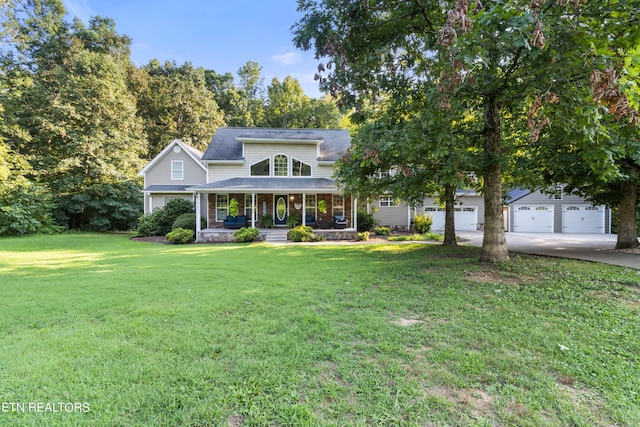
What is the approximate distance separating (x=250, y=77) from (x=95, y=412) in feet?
140

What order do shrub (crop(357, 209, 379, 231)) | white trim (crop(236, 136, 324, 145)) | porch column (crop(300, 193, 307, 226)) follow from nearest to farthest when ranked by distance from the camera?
porch column (crop(300, 193, 307, 226)) → white trim (crop(236, 136, 324, 145)) → shrub (crop(357, 209, 379, 231))

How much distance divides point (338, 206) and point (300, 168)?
3.39m

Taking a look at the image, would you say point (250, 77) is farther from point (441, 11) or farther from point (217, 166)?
point (441, 11)

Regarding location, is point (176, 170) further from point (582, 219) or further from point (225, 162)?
point (582, 219)

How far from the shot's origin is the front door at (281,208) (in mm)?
17938

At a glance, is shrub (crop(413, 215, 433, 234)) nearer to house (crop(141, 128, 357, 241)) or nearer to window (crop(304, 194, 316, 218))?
house (crop(141, 128, 357, 241))

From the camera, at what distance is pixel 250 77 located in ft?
128

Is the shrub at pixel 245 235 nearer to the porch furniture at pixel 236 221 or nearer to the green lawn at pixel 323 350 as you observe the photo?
the porch furniture at pixel 236 221

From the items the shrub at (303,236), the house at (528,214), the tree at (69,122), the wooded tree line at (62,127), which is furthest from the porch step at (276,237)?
the tree at (69,122)

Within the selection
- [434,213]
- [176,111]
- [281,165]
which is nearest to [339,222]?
[281,165]

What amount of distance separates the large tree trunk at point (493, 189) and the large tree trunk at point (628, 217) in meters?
6.61

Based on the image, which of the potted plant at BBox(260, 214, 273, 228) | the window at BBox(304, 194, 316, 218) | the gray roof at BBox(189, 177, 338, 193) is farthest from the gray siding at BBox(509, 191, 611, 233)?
the potted plant at BBox(260, 214, 273, 228)

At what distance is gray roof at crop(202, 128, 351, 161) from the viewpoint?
58.2ft

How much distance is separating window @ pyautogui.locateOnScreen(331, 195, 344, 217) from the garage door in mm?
13822
